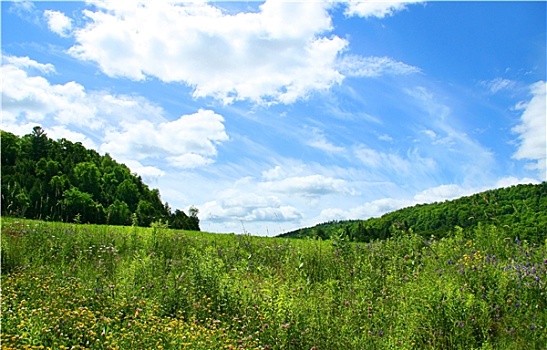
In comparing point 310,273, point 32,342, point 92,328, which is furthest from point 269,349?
point 310,273

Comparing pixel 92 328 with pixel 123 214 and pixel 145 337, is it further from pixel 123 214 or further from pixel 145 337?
pixel 123 214

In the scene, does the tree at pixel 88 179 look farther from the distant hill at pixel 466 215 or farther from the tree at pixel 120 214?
the distant hill at pixel 466 215

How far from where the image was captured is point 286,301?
210 inches

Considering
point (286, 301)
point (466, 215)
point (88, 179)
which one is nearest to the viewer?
point (286, 301)

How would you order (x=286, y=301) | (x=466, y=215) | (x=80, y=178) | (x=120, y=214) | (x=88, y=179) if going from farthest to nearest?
(x=88, y=179), (x=80, y=178), (x=120, y=214), (x=466, y=215), (x=286, y=301)

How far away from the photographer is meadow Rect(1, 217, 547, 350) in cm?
464

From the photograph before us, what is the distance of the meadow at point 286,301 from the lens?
15.2 ft

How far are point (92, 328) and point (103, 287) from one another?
74.2 inches

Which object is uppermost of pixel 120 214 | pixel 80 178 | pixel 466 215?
pixel 80 178

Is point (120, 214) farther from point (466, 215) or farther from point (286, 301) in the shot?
point (286, 301)

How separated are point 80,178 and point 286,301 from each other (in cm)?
5338

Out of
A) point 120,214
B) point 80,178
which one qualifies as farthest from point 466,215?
point 80,178

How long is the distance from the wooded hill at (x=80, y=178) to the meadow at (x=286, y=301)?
1265 inches

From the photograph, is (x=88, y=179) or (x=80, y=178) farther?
(x=88, y=179)
